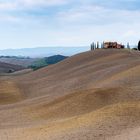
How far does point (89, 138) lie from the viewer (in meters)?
23.3

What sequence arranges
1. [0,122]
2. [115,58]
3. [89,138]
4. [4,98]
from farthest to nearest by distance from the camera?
1. [115,58]
2. [4,98]
3. [0,122]
4. [89,138]

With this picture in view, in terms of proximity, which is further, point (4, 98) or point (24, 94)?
point (24, 94)

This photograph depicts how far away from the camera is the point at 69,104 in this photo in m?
36.8

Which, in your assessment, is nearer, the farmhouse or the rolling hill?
the rolling hill

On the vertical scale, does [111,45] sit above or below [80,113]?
above

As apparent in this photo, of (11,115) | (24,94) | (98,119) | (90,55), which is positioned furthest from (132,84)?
(90,55)

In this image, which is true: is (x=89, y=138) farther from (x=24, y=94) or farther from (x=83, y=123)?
(x=24, y=94)

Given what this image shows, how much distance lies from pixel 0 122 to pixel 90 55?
53.4m

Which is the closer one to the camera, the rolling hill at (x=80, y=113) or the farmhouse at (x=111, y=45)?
the rolling hill at (x=80, y=113)

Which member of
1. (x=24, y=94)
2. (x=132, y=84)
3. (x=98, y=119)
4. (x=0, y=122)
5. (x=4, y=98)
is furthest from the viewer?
(x=24, y=94)

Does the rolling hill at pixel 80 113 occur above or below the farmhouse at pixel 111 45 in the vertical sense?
below

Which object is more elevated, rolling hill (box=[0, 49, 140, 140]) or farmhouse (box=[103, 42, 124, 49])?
farmhouse (box=[103, 42, 124, 49])

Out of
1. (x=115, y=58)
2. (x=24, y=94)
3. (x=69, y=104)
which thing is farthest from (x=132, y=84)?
(x=115, y=58)

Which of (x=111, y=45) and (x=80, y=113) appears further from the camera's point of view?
(x=111, y=45)
